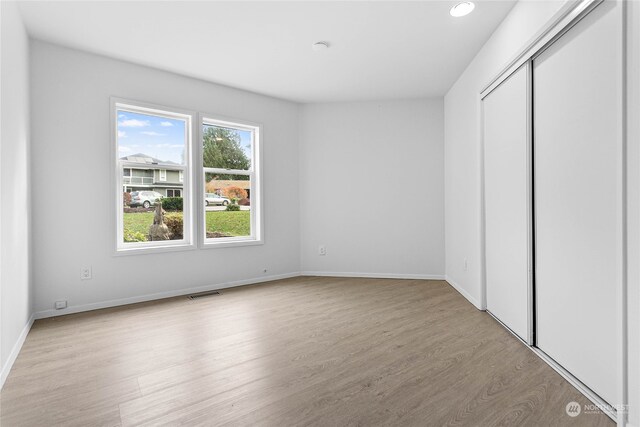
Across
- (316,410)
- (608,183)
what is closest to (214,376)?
(316,410)

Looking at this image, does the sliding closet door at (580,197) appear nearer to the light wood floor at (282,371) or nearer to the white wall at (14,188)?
the light wood floor at (282,371)

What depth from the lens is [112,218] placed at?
3.50 metres

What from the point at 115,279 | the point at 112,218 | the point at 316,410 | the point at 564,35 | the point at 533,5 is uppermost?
the point at 533,5

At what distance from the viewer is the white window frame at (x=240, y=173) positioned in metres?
4.17

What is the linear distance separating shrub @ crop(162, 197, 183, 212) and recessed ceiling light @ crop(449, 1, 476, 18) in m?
3.51

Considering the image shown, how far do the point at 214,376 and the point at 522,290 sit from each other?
2.33m

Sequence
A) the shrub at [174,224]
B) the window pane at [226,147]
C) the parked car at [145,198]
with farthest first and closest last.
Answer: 1. the window pane at [226,147]
2. the shrub at [174,224]
3. the parked car at [145,198]

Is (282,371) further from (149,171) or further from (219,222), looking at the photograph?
(149,171)

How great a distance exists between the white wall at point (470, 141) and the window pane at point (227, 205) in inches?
111

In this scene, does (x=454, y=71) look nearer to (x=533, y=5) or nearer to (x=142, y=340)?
(x=533, y=5)

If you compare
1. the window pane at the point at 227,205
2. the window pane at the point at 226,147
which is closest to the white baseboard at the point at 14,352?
the window pane at the point at 227,205

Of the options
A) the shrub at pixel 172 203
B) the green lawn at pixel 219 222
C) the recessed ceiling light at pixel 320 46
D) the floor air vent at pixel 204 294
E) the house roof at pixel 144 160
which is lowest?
the floor air vent at pixel 204 294

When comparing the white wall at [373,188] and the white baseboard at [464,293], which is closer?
the white baseboard at [464,293]

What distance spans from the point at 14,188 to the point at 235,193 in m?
2.44
